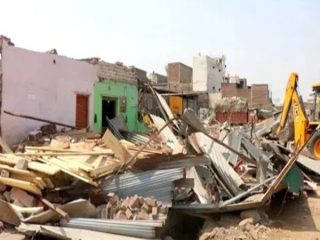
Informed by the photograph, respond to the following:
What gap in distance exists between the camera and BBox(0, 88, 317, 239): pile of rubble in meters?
7.26

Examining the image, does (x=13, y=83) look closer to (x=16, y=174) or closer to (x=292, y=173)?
(x=16, y=174)

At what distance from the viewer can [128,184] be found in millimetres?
8164

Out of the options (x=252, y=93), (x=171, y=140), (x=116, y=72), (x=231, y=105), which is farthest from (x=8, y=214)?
(x=252, y=93)

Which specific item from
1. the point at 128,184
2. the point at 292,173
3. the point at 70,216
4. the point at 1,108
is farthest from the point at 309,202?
the point at 1,108

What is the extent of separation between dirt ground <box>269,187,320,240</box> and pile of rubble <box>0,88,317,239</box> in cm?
53

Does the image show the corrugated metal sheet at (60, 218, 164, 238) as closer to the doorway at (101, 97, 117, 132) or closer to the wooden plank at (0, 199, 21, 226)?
the wooden plank at (0, 199, 21, 226)

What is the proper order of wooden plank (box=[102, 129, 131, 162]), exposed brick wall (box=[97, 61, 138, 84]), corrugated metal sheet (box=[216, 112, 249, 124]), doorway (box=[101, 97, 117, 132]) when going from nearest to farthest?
1. wooden plank (box=[102, 129, 131, 162])
2. exposed brick wall (box=[97, 61, 138, 84])
3. doorway (box=[101, 97, 117, 132])
4. corrugated metal sheet (box=[216, 112, 249, 124])

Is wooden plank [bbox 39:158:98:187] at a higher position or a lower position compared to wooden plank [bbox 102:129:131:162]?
lower

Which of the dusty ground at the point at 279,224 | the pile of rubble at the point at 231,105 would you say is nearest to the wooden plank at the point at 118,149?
the dusty ground at the point at 279,224

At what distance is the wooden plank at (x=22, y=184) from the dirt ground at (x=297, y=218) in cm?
464

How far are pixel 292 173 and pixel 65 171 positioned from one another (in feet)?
16.0

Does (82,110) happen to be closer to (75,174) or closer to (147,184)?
(75,174)

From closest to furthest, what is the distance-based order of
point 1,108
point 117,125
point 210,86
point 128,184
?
point 128,184, point 1,108, point 117,125, point 210,86

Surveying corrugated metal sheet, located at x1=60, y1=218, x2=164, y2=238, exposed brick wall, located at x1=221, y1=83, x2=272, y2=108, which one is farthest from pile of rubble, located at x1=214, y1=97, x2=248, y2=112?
corrugated metal sheet, located at x1=60, y1=218, x2=164, y2=238
